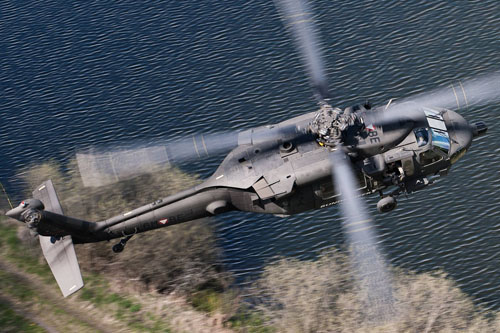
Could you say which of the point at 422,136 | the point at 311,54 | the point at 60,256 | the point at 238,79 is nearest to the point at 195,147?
the point at 311,54

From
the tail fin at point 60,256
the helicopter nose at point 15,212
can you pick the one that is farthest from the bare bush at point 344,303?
the helicopter nose at point 15,212

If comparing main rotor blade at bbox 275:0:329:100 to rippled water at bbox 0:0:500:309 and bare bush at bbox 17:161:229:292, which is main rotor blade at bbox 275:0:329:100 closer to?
rippled water at bbox 0:0:500:309

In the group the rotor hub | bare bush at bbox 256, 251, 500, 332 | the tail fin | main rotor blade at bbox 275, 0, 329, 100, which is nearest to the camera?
main rotor blade at bbox 275, 0, 329, 100

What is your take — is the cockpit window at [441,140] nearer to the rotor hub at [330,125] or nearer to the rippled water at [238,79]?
the rotor hub at [330,125]

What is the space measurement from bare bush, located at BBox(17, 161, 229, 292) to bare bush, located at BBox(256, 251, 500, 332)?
3539 mm

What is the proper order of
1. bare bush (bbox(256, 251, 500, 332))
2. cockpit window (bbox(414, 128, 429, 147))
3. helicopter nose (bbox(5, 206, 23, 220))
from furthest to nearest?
1. bare bush (bbox(256, 251, 500, 332))
2. cockpit window (bbox(414, 128, 429, 147))
3. helicopter nose (bbox(5, 206, 23, 220))

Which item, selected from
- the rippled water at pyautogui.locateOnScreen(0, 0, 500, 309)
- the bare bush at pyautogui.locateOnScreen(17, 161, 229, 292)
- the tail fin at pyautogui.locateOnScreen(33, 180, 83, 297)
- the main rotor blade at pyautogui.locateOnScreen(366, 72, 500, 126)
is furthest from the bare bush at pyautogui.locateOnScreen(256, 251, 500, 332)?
the tail fin at pyautogui.locateOnScreen(33, 180, 83, 297)

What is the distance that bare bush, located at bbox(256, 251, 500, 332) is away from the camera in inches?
1320

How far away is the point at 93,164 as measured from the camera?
3338 centimetres

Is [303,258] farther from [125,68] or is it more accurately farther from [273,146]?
[125,68]

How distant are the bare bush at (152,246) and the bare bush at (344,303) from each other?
3.54 meters

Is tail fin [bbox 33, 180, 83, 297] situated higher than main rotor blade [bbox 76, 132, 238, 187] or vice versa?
main rotor blade [bbox 76, 132, 238, 187]

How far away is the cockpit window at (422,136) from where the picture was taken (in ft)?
107

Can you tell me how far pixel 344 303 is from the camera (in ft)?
114
